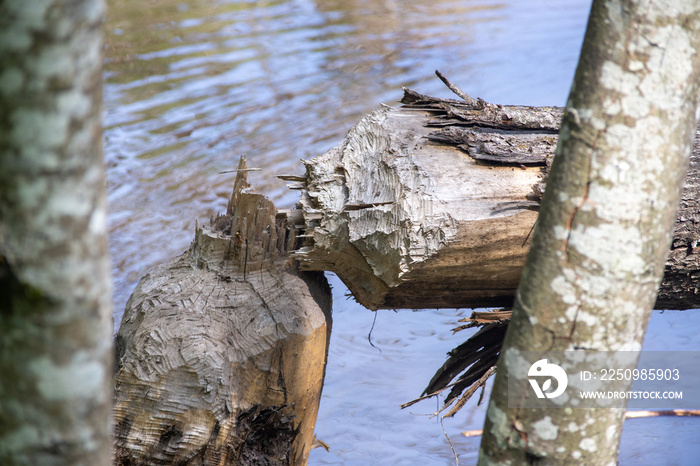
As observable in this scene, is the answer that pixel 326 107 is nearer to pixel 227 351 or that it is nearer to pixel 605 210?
pixel 227 351

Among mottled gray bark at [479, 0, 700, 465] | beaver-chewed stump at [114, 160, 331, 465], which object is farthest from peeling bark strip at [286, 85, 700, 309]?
mottled gray bark at [479, 0, 700, 465]

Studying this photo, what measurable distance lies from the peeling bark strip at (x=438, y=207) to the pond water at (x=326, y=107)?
3.41ft

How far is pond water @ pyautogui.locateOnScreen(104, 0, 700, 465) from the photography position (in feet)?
9.32

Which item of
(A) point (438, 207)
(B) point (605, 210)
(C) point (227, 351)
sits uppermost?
(B) point (605, 210)

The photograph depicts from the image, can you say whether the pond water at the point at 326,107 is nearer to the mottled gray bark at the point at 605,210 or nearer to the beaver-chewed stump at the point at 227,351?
the beaver-chewed stump at the point at 227,351

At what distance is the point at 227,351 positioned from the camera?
170 centimetres

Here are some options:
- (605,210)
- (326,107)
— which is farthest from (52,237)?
(326,107)

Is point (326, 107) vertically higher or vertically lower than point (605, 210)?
lower

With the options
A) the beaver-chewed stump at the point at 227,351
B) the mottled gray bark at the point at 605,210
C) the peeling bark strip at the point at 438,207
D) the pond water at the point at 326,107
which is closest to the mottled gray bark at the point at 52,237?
the mottled gray bark at the point at 605,210

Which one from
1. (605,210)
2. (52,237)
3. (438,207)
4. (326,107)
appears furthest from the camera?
(326,107)

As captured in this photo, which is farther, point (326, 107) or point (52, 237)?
point (326, 107)

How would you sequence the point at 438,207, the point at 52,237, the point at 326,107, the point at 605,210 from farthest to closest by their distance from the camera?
1. the point at 326,107
2. the point at 438,207
3. the point at 605,210
4. the point at 52,237

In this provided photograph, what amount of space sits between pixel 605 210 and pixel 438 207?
0.67m

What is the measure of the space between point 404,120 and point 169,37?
5.41 metres
